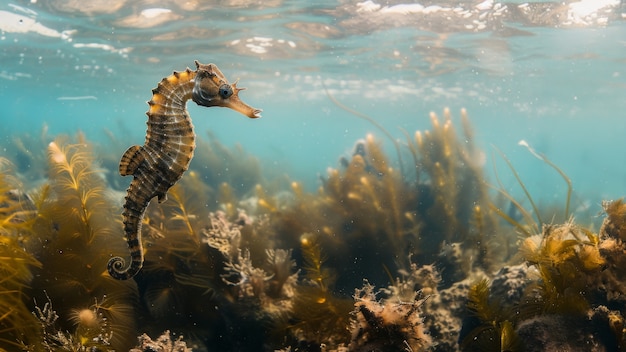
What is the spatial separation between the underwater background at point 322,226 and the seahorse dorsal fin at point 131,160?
1.48 m

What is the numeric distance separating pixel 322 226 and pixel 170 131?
498cm

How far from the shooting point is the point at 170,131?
3156mm

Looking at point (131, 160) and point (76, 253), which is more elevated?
point (131, 160)

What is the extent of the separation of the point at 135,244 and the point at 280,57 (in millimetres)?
20481

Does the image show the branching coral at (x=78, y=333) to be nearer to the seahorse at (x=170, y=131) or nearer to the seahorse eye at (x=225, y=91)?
the seahorse at (x=170, y=131)

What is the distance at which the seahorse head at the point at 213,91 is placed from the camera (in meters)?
2.99

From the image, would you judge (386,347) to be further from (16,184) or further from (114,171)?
(114,171)

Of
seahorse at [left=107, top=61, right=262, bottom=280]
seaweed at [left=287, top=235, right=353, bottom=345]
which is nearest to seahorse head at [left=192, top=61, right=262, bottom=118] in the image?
seahorse at [left=107, top=61, right=262, bottom=280]

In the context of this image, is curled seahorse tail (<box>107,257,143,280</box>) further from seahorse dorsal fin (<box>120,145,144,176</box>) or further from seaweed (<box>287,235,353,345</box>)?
seaweed (<box>287,235,353,345</box>)

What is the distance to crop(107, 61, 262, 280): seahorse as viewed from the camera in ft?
9.89

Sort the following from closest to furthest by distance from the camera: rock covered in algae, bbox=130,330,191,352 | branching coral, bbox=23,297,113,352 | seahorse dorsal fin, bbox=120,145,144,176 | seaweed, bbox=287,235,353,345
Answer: seahorse dorsal fin, bbox=120,145,144,176, branching coral, bbox=23,297,113,352, rock covered in algae, bbox=130,330,191,352, seaweed, bbox=287,235,353,345

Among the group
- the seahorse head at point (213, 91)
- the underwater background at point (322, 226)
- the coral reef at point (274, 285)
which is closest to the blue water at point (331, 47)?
the underwater background at point (322, 226)

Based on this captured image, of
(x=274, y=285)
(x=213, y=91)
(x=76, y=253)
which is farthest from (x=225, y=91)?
(x=76, y=253)

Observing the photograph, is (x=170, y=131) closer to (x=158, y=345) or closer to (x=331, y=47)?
(x=158, y=345)
